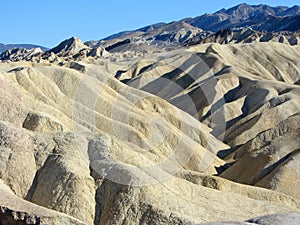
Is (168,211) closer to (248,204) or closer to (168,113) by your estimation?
(248,204)

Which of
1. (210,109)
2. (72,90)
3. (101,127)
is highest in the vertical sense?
(210,109)

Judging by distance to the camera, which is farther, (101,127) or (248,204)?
(101,127)

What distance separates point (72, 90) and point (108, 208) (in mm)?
29781

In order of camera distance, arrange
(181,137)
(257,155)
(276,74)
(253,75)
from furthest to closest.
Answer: (276,74)
(253,75)
(181,137)
(257,155)

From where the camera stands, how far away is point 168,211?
24.6 metres

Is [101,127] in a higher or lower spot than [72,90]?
lower

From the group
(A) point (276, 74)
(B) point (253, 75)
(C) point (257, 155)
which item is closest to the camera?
(C) point (257, 155)

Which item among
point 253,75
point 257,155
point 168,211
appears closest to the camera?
point 168,211

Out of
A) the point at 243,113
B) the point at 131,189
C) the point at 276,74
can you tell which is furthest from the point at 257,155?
the point at 276,74

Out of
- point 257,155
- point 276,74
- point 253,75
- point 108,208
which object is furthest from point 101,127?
point 276,74

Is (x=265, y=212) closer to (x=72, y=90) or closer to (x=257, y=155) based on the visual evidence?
(x=257, y=155)

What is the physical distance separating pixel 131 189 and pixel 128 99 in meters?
34.1

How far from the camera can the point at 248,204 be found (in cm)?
2727

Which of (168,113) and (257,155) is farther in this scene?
(168,113)
